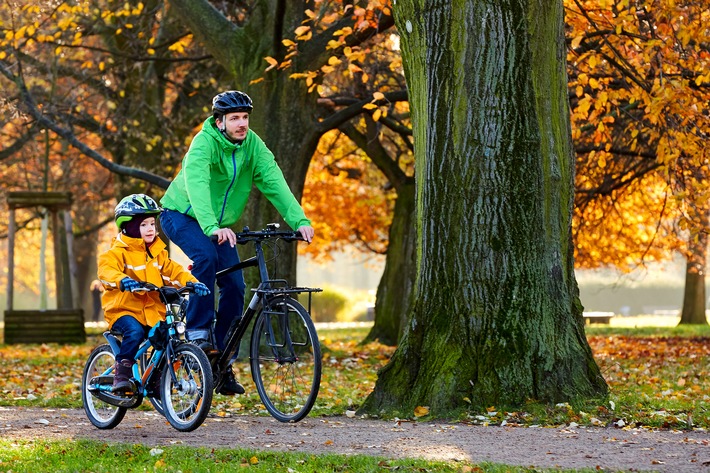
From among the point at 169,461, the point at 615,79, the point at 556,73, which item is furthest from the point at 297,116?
the point at 169,461

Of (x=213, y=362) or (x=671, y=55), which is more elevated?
(x=671, y=55)

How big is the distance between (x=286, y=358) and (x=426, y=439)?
1013mm

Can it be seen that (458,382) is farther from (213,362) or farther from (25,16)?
(25,16)

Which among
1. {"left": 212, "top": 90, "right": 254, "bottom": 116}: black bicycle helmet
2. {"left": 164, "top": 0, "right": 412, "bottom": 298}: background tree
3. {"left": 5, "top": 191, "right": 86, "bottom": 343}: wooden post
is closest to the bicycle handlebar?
{"left": 212, "top": 90, "right": 254, "bottom": 116}: black bicycle helmet

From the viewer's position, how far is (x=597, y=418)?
23.6 feet

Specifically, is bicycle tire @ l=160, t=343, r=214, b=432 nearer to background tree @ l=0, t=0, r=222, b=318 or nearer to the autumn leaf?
the autumn leaf

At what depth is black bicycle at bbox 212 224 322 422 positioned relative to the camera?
6.70 m

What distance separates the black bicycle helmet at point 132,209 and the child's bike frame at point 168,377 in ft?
1.56

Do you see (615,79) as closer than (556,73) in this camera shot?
No

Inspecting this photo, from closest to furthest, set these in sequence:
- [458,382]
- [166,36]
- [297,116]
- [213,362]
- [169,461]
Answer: [169,461]
[213,362]
[458,382]
[297,116]
[166,36]

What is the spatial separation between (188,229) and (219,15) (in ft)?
22.5

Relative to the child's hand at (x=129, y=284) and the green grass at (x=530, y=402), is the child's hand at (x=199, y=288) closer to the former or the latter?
the child's hand at (x=129, y=284)

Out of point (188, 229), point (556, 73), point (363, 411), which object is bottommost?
point (363, 411)

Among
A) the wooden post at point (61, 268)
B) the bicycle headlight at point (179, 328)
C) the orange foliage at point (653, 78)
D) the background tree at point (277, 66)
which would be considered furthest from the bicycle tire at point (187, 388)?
the wooden post at point (61, 268)
